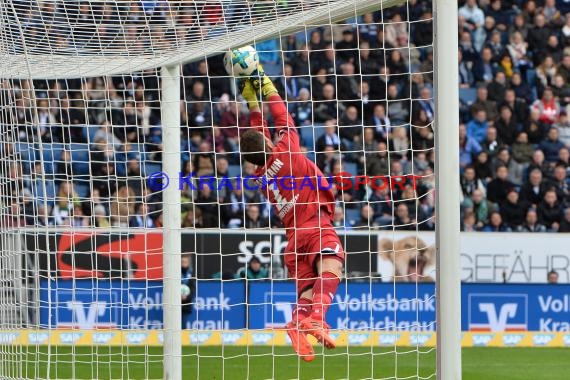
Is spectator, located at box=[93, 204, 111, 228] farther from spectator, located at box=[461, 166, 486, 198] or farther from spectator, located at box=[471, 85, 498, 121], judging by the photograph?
spectator, located at box=[471, 85, 498, 121]

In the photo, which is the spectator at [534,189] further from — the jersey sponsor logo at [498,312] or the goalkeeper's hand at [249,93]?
the goalkeeper's hand at [249,93]

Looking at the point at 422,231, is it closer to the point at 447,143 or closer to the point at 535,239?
A: the point at 535,239

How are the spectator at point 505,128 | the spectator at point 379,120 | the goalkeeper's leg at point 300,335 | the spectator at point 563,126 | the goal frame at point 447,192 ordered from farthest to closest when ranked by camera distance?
the spectator at point 563,126 → the spectator at point 505,128 → the spectator at point 379,120 → the goalkeeper's leg at point 300,335 → the goal frame at point 447,192

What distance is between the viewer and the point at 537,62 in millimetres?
17516

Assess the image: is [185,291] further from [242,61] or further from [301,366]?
[242,61]

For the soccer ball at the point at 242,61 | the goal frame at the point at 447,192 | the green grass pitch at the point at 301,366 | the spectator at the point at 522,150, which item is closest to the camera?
the goal frame at the point at 447,192

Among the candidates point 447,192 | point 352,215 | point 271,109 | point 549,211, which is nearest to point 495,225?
point 549,211

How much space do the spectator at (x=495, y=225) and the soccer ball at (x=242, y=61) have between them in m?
7.99

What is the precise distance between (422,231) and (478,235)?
2.29ft

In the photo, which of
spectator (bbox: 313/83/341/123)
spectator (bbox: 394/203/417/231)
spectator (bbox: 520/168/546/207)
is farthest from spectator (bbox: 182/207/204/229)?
spectator (bbox: 520/168/546/207)

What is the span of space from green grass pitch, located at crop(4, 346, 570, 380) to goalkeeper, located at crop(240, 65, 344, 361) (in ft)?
7.57

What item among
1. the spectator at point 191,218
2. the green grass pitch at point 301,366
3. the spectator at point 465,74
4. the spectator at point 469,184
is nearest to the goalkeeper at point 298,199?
the green grass pitch at point 301,366

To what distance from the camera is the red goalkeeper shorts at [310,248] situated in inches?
308

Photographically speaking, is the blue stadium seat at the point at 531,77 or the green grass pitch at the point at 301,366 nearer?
the green grass pitch at the point at 301,366
